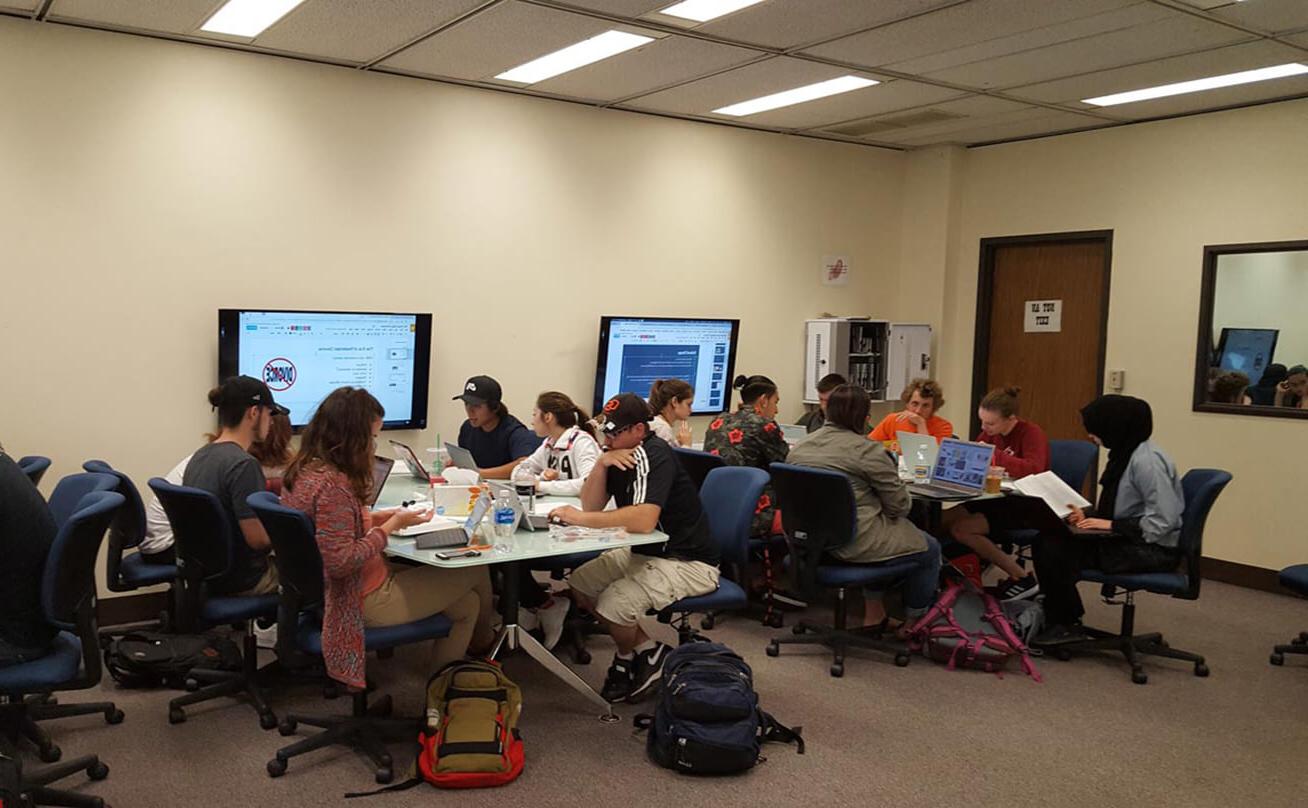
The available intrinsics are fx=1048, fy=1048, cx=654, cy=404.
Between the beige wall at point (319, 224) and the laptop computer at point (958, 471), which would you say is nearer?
the beige wall at point (319, 224)

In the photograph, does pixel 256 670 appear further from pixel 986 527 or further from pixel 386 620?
pixel 986 527

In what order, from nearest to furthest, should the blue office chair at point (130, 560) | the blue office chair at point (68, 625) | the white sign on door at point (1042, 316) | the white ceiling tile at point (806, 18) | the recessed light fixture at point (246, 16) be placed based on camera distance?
the blue office chair at point (68, 625) → the blue office chair at point (130, 560) → the white ceiling tile at point (806, 18) → the recessed light fixture at point (246, 16) → the white sign on door at point (1042, 316)

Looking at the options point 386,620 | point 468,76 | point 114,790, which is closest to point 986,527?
point 386,620

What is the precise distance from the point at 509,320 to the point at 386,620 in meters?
2.97

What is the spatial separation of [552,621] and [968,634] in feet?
6.05

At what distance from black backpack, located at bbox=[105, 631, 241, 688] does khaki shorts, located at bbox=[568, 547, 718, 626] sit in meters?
1.52

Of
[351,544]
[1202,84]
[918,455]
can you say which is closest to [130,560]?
[351,544]

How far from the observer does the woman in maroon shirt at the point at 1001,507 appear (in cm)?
540

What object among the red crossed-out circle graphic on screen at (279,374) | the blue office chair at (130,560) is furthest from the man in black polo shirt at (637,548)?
the red crossed-out circle graphic on screen at (279,374)

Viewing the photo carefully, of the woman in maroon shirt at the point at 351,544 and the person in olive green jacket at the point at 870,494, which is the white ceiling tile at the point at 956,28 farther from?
the woman in maroon shirt at the point at 351,544

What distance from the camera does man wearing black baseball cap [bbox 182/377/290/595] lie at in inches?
148

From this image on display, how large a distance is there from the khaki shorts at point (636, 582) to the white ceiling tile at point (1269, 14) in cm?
317

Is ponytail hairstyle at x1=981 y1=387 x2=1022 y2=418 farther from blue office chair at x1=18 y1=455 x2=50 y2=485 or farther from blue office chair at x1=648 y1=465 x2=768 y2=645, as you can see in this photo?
blue office chair at x1=18 y1=455 x2=50 y2=485

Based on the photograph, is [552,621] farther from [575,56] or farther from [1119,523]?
[575,56]
